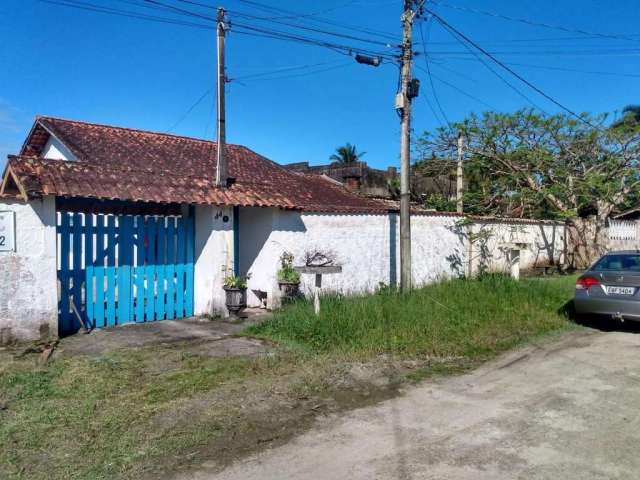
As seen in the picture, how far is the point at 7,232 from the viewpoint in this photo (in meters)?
7.27

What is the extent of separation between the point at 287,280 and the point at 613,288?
5785 mm

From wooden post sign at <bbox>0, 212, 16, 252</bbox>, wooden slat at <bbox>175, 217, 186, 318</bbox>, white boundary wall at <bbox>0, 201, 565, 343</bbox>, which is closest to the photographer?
wooden post sign at <bbox>0, 212, 16, 252</bbox>

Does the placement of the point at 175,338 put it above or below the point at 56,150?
below

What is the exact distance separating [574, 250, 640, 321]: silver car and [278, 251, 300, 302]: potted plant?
5.17 m

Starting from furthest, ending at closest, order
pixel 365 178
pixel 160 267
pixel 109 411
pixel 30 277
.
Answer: pixel 365 178 → pixel 160 267 → pixel 30 277 → pixel 109 411

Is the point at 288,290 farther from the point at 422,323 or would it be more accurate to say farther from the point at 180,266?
the point at 422,323

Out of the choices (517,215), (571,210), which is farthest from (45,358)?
(517,215)

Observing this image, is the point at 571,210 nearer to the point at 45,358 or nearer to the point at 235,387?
the point at 235,387

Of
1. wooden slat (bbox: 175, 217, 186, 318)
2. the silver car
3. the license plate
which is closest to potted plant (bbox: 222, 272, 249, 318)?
wooden slat (bbox: 175, 217, 186, 318)

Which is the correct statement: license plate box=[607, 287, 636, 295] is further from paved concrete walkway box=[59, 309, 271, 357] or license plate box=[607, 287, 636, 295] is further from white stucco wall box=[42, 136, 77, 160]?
white stucco wall box=[42, 136, 77, 160]

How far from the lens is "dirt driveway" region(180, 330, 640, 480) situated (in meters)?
3.67

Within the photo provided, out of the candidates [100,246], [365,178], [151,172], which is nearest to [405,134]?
[151,172]

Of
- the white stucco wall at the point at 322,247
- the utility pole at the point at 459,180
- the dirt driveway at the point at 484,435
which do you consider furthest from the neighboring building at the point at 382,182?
the dirt driveway at the point at 484,435

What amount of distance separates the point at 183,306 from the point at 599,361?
698 centimetres
